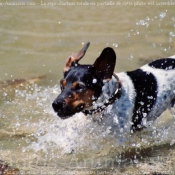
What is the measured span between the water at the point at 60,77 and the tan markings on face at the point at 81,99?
16.3 inches

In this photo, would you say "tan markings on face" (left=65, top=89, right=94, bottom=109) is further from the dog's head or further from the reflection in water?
the reflection in water

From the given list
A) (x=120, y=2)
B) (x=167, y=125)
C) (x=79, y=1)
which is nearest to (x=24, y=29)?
(x=79, y=1)

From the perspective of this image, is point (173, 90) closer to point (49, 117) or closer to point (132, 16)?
point (49, 117)

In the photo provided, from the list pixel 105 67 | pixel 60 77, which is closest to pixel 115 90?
pixel 105 67

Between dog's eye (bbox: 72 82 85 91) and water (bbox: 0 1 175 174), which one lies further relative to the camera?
water (bbox: 0 1 175 174)

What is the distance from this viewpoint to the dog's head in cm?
433

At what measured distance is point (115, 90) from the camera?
4.74 m

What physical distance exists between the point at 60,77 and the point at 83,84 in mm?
2494

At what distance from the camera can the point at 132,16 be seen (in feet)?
28.8

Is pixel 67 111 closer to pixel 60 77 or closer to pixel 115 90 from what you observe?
pixel 115 90

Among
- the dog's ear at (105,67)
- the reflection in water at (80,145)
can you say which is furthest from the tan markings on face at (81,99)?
the reflection in water at (80,145)

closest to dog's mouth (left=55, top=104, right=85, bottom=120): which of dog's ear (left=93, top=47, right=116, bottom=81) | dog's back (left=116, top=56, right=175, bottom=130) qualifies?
dog's ear (left=93, top=47, right=116, bottom=81)

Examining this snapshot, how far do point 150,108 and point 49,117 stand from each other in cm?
139

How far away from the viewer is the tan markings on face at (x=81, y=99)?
14.3 ft
